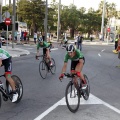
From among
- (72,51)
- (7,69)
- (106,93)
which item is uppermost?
(72,51)

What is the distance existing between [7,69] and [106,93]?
3427 mm

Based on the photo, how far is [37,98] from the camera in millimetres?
7359

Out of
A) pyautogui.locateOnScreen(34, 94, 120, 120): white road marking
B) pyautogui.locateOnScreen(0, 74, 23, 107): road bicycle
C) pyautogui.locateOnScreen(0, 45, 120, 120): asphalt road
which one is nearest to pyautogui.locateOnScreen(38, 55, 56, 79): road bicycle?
pyautogui.locateOnScreen(0, 45, 120, 120): asphalt road

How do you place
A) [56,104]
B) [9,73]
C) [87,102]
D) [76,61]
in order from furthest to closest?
[87,102] → [56,104] → [76,61] → [9,73]

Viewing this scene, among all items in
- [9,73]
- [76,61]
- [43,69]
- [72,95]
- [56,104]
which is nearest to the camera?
[72,95]

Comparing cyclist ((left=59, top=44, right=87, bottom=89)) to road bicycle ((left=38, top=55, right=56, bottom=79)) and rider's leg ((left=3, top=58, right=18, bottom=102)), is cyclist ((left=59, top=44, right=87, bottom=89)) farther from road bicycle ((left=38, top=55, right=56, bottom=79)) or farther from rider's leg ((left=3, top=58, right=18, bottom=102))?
road bicycle ((left=38, top=55, right=56, bottom=79))

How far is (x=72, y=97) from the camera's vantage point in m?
6.11

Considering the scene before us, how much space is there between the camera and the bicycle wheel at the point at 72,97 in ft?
19.8

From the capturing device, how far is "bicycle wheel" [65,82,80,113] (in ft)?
19.8

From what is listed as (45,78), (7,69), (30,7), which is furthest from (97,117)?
(30,7)

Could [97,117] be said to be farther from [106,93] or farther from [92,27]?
[92,27]

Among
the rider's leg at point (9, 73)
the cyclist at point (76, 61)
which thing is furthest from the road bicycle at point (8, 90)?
the cyclist at point (76, 61)

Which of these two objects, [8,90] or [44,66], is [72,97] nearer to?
[8,90]

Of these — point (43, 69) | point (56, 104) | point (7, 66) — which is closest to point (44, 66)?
point (43, 69)
